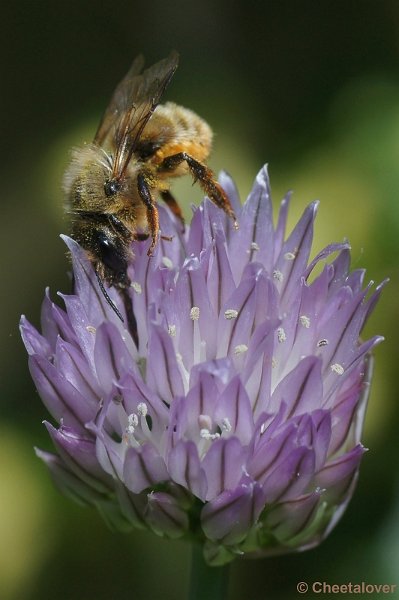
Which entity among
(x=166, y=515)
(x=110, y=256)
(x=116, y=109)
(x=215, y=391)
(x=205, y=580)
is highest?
(x=116, y=109)

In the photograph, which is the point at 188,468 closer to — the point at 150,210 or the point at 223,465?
the point at 223,465

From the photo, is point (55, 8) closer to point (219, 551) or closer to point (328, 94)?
point (328, 94)

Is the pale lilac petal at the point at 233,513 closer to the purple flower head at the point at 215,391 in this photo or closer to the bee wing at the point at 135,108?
the purple flower head at the point at 215,391

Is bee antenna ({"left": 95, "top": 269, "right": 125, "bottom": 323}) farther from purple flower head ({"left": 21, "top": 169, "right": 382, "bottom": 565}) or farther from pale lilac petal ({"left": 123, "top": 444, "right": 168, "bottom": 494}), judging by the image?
pale lilac petal ({"left": 123, "top": 444, "right": 168, "bottom": 494})

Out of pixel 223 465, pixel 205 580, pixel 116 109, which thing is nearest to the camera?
pixel 223 465

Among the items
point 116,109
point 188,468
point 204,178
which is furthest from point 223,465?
point 116,109

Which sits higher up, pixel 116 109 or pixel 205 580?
pixel 116 109

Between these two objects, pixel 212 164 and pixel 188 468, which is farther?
pixel 212 164

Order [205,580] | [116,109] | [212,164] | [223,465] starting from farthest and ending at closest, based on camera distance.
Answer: [212,164], [116,109], [205,580], [223,465]

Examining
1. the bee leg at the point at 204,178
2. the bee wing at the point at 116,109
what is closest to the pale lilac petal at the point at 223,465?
the bee leg at the point at 204,178
